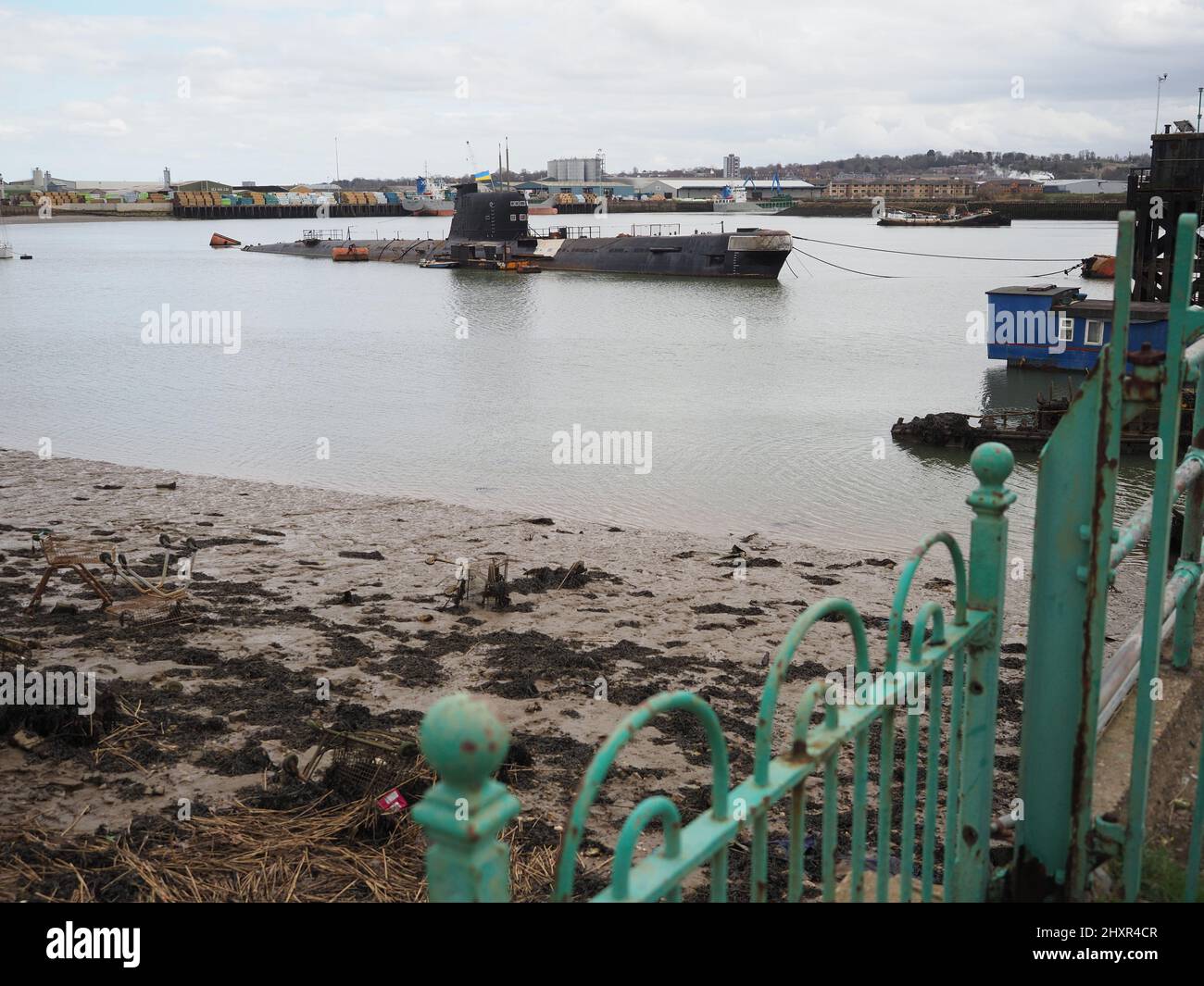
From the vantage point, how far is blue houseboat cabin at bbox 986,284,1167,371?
23578 millimetres

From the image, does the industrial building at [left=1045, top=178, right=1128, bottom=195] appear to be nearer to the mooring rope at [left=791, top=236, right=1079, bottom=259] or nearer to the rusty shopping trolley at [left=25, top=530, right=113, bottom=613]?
the mooring rope at [left=791, top=236, right=1079, bottom=259]

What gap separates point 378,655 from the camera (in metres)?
8.93

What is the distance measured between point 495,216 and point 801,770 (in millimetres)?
72471

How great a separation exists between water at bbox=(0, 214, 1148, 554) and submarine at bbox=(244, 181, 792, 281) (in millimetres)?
2870

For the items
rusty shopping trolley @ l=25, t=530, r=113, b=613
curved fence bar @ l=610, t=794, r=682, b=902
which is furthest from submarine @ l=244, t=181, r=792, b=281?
curved fence bar @ l=610, t=794, r=682, b=902

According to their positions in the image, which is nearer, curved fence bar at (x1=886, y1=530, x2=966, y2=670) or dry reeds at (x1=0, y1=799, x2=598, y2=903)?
curved fence bar at (x1=886, y1=530, x2=966, y2=670)

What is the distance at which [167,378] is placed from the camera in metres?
30.2

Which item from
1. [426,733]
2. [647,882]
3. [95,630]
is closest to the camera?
[426,733]

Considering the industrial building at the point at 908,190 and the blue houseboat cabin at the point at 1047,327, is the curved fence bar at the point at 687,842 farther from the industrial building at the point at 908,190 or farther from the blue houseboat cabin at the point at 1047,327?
the industrial building at the point at 908,190

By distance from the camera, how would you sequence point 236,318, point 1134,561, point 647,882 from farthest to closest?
point 236,318 → point 1134,561 → point 647,882

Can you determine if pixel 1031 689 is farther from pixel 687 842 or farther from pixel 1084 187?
pixel 1084 187

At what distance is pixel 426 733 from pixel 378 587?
380 inches
